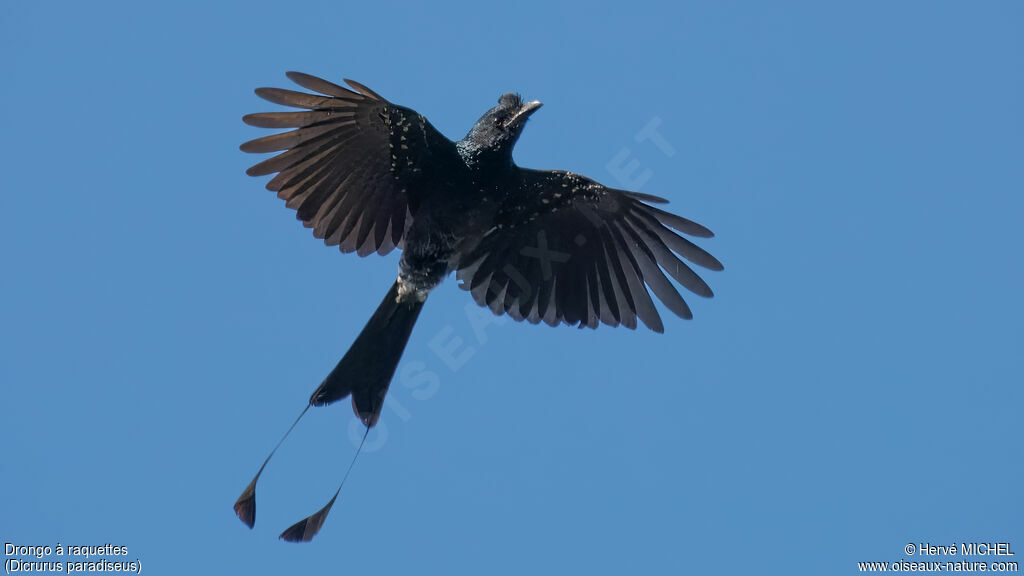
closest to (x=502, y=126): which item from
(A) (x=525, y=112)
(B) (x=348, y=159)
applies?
(A) (x=525, y=112)

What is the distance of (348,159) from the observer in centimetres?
527

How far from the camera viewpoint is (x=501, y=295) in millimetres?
5656

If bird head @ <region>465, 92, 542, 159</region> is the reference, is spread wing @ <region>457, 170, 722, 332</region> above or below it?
below

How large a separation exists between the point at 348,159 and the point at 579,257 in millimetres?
1434

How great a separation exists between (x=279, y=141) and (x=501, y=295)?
5.00 feet

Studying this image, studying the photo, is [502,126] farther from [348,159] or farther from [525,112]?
[348,159]

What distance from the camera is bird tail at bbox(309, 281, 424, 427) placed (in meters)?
5.05

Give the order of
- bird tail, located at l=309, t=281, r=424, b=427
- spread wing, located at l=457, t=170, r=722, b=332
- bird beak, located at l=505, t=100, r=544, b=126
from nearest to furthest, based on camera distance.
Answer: bird tail, located at l=309, t=281, r=424, b=427 → bird beak, located at l=505, t=100, r=544, b=126 → spread wing, located at l=457, t=170, r=722, b=332

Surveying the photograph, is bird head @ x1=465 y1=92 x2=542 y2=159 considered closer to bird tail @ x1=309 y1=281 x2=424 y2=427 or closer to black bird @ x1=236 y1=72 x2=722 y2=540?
black bird @ x1=236 y1=72 x2=722 y2=540

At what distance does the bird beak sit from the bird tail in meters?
1.14

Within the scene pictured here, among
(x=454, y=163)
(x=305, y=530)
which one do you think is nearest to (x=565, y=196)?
(x=454, y=163)

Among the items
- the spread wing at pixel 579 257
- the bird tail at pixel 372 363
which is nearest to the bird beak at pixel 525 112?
the spread wing at pixel 579 257

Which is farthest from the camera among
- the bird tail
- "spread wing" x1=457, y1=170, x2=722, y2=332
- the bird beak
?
"spread wing" x1=457, y1=170, x2=722, y2=332

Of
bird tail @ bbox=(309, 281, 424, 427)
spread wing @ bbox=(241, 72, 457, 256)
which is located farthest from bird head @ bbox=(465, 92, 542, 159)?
bird tail @ bbox=(309, 281, 424, 427)
